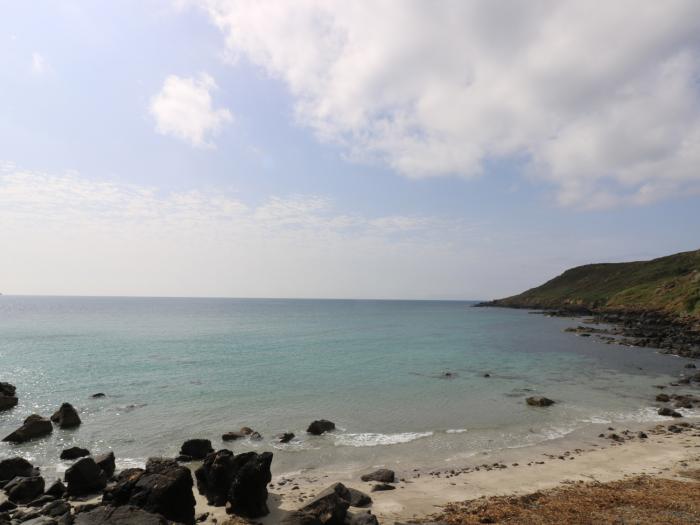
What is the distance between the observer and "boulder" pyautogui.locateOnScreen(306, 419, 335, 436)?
26172mm

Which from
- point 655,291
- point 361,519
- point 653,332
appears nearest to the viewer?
point 361,519

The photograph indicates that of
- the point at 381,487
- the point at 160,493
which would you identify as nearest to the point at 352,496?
the point at 381,487

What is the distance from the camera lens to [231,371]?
47.6 meters

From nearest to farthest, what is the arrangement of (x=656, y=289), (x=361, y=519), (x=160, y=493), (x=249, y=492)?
1. (x=361, y=519)
2. (x=160, y=493)
3. (x=249, y=492)
4. (x=656, y=289)

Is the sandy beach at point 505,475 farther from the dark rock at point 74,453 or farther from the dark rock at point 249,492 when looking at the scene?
the dark rock at point 74,453

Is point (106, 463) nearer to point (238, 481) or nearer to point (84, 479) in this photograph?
Result: point (84, 479)

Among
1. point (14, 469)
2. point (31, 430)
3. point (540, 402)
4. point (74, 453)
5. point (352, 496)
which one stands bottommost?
point (74, 453)

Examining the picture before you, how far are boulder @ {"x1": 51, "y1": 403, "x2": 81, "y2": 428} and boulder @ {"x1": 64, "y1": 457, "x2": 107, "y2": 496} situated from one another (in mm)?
12385

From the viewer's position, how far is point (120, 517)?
41.2 ft

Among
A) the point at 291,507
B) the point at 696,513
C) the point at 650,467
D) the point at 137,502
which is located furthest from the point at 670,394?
the point at 137,502

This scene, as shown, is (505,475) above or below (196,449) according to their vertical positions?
above

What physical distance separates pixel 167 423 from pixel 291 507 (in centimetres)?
1702

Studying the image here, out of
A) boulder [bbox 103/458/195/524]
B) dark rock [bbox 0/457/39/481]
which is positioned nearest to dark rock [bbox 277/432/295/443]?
boulder [bbox 103/458/195/524]

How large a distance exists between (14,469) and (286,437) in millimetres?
14036
